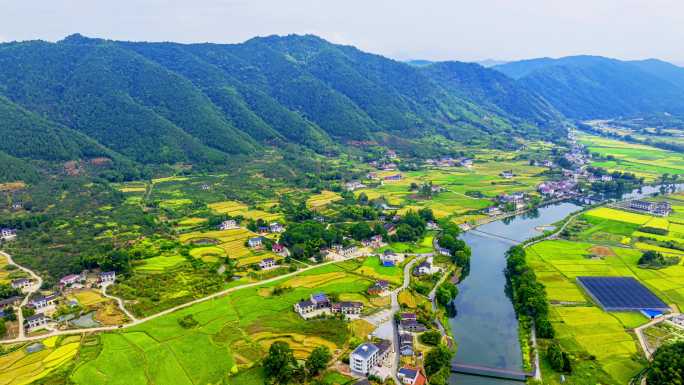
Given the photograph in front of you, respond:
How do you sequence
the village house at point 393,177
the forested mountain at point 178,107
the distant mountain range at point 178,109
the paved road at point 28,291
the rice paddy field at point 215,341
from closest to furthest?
the rice paddy field at point 215,341, the paved road at point 28,291, the distant mountain range at point 178,109, the village house at point 393,177, the forested mountain at point 178,107

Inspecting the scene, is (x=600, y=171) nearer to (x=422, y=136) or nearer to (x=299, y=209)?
(x=422, y=136)

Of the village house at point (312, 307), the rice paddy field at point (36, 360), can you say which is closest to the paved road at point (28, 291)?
the rice paddy field at point (36, 360)

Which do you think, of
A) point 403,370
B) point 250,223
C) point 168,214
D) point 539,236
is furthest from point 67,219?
point 539,236

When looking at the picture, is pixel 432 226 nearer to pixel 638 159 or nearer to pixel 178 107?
pixel 178 107

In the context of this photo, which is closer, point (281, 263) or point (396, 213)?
point (281, 263)

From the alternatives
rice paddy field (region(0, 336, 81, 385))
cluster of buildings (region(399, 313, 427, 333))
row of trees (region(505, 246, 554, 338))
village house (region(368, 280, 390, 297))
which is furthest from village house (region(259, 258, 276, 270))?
row of trees (region(505, 246, 554, 338))

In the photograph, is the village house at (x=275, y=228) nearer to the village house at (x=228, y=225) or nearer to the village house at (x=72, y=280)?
the village house at (x=228, y=225)

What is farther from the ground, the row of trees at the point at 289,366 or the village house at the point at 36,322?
the village house at the point at 36,322
